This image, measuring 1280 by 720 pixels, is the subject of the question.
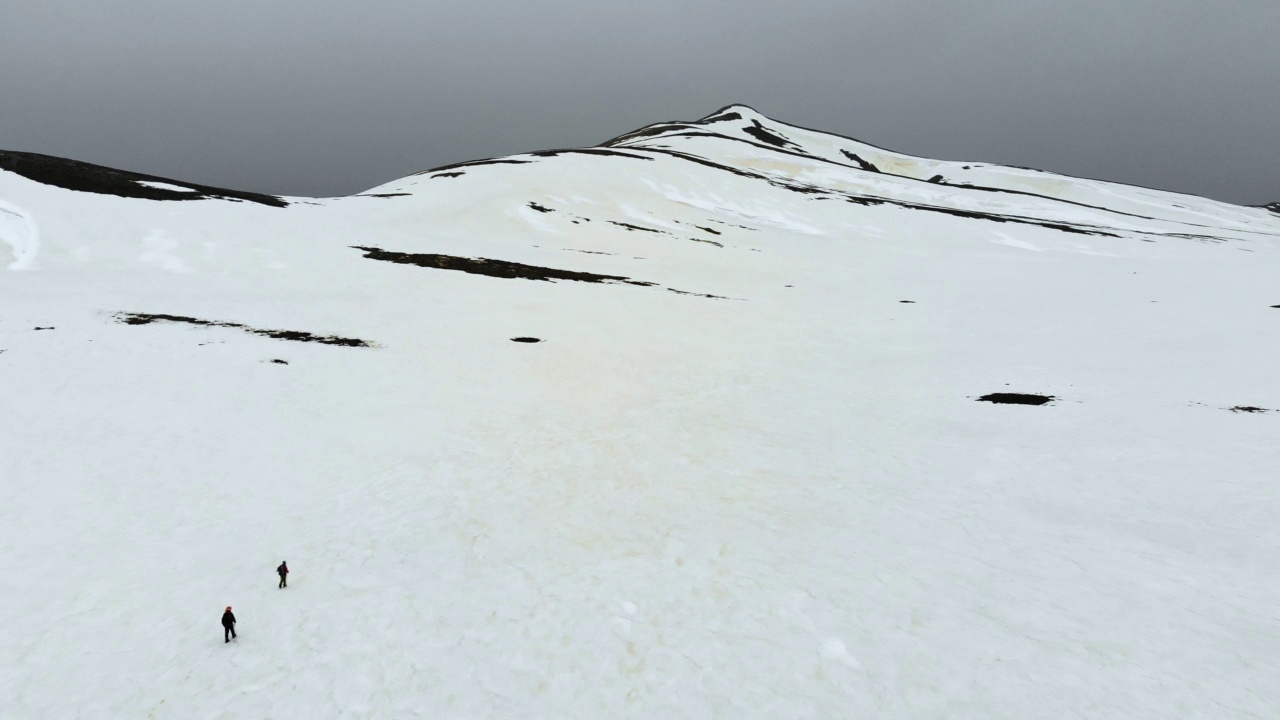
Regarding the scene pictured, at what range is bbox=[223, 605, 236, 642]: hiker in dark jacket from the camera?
879 cm

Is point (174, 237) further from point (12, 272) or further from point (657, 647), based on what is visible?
point (657, 647)

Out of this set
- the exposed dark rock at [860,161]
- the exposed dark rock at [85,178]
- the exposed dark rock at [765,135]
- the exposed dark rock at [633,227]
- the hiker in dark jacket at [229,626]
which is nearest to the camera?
the hiker in dark jacket at [229,626]

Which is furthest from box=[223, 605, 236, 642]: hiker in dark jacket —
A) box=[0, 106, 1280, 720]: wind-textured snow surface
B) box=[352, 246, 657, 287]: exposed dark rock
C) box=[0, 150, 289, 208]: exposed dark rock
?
box=[0, 150, 289, 208]: exposed dark rock

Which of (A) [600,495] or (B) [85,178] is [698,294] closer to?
(A) [600,495]

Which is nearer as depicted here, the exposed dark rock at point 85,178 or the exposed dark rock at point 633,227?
the exposed dark rock at point 85,178

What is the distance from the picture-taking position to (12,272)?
2883cm

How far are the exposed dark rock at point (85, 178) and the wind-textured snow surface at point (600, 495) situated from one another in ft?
16.5

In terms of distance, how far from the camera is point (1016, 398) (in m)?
21.2

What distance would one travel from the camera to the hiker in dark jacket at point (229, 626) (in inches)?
346

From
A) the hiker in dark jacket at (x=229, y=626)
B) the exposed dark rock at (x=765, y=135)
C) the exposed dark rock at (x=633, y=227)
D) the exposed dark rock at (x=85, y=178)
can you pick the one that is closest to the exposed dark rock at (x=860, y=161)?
the exposed dark rock at (x=765, y=135)

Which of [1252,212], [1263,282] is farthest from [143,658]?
[1252,212]

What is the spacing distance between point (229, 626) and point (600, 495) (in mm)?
7757

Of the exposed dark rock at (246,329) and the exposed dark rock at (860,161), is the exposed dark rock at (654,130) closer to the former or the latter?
the exposed dark rock at (860,161)

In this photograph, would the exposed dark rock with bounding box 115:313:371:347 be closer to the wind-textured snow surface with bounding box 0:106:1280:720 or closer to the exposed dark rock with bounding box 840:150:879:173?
the wind-textured snow surface with bounding box 0:106:1280:720
